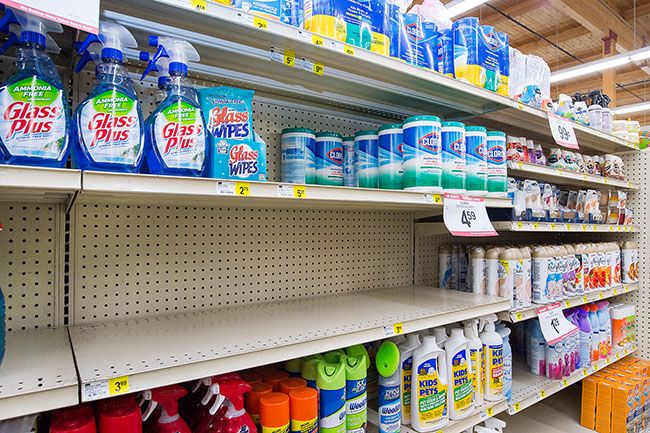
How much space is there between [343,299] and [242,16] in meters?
1.13

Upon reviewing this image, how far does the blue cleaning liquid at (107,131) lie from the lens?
872 mm

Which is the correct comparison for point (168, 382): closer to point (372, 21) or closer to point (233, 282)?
point (233, 282)

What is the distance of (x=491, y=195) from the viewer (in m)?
1.68

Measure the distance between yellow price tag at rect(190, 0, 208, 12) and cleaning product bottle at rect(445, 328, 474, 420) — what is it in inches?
55.0

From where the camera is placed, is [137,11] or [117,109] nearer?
[117,109]

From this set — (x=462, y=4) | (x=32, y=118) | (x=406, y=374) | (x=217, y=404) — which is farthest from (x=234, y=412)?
(x=462, y=4)

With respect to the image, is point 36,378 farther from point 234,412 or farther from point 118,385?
point 234,412

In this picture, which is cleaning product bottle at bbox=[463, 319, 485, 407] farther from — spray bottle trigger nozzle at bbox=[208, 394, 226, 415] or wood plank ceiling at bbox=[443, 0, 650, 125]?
wood plank ceiling at bbox=[443, 0, 650, 125]

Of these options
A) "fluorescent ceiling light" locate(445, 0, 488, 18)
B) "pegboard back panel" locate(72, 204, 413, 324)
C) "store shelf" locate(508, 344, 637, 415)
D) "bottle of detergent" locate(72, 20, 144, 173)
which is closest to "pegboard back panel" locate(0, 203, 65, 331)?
"pegboard back panel" locate(72, 204, 413, 324)

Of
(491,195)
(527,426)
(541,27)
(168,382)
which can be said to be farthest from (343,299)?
(541,27)

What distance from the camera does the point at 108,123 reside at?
881 millimetres

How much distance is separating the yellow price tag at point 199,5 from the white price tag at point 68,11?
22 centimetres

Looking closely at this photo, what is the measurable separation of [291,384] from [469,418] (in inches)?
32.2

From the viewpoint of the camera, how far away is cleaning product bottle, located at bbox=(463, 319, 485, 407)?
5.34 feet
